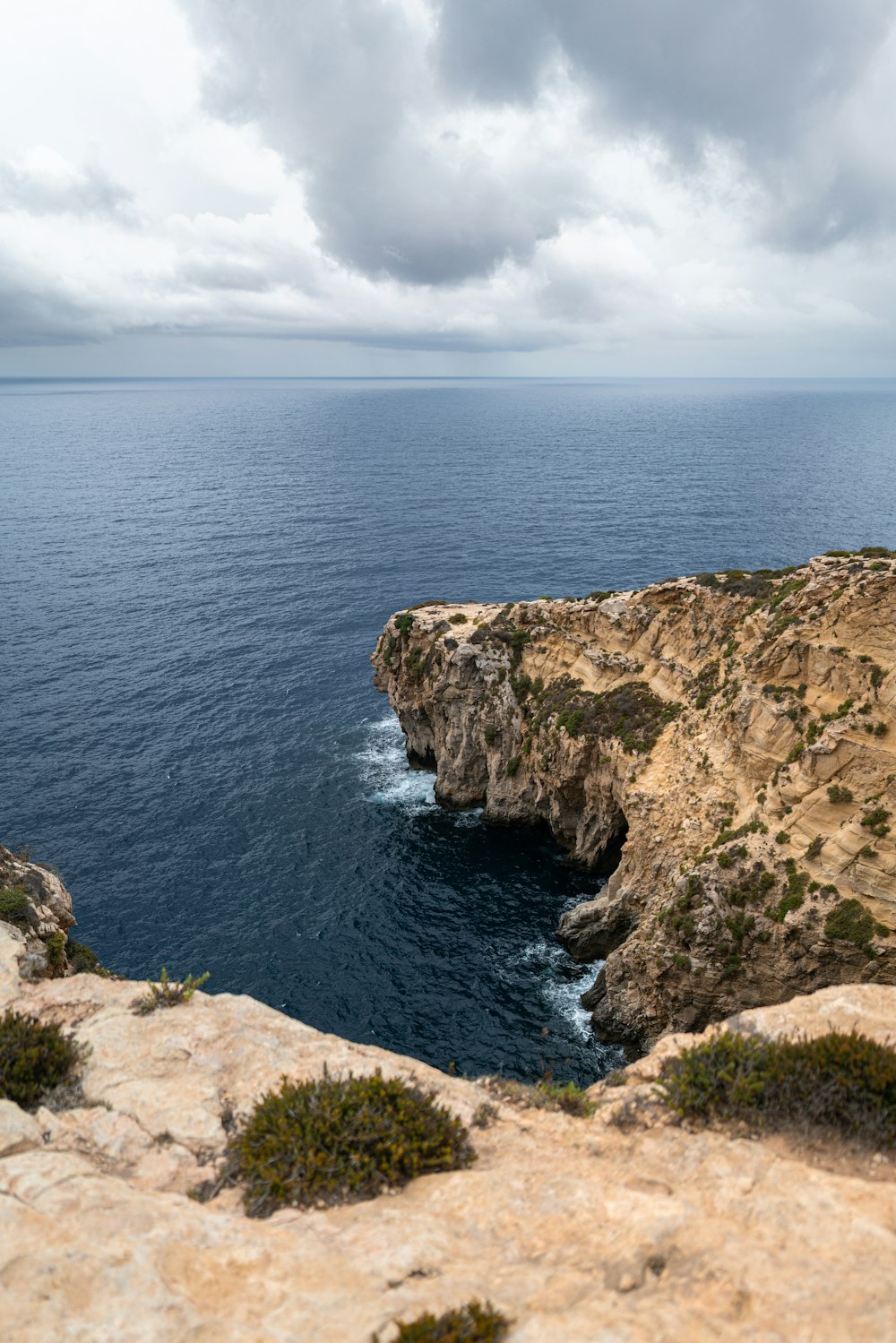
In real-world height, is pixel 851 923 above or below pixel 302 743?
above

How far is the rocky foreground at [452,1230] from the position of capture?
32.4 ft

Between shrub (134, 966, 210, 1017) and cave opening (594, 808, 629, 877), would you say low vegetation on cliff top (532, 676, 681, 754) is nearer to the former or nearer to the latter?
cave opening (594, 808, 629, 877)

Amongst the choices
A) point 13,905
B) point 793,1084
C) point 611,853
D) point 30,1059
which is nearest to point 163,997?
point 30,1059

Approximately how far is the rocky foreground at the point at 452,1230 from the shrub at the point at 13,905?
1259cm

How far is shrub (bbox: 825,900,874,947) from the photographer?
2917 cm

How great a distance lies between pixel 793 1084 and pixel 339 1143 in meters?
9.04

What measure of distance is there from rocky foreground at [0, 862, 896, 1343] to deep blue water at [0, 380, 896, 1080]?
23.3 metres

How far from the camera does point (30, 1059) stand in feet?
52.2

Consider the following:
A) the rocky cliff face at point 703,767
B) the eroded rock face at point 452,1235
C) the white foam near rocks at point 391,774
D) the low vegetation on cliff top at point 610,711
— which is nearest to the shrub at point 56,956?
the eroded rock face at point 452,1235

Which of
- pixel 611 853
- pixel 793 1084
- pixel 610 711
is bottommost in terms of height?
pixel 611 853

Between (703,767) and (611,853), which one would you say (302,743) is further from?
(703,767)

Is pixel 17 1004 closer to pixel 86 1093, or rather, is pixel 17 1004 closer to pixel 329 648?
pixel 86 1093

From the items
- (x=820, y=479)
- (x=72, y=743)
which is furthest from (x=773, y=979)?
(x=820, y=479)

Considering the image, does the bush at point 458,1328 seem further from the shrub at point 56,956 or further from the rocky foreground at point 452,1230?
the shrub at point 56,956
